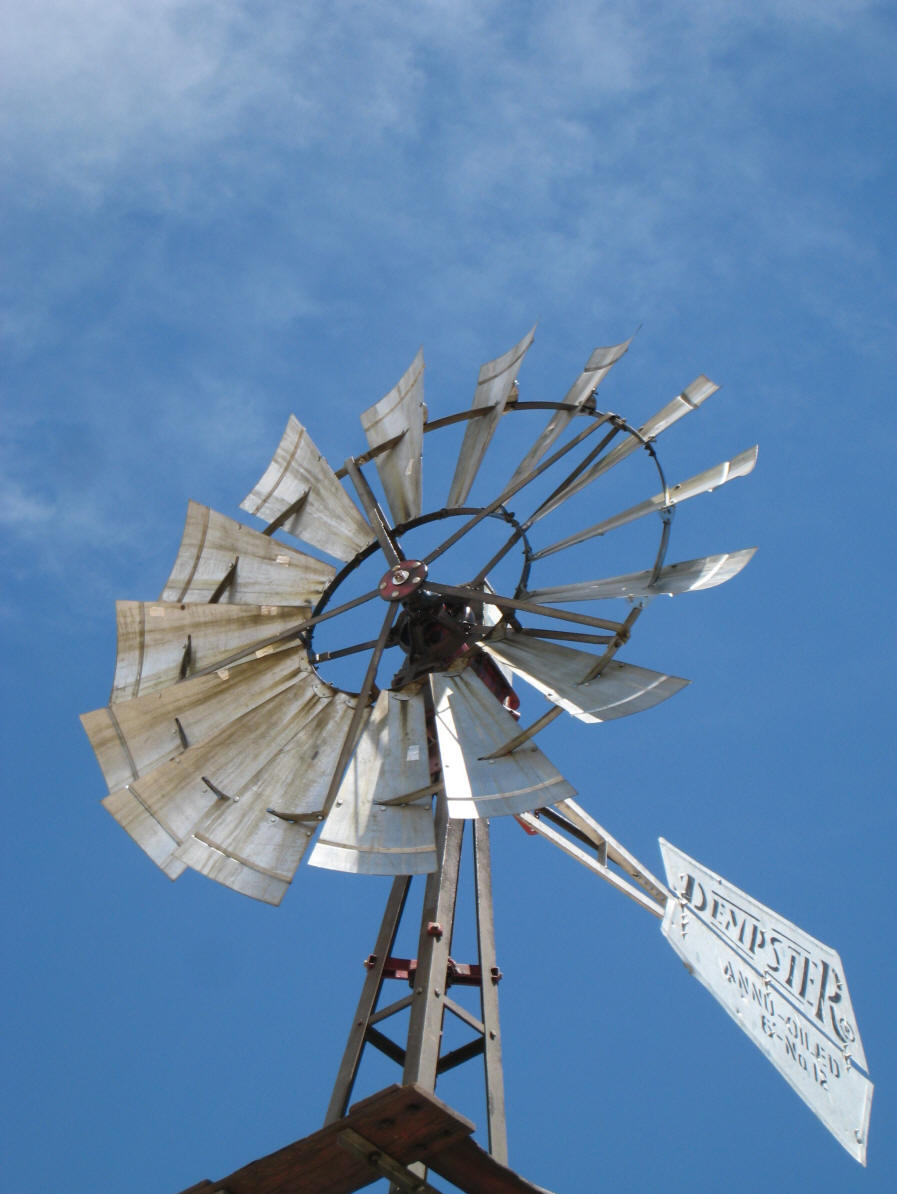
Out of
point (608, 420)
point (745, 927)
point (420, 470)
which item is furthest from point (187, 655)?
point (745, 927)

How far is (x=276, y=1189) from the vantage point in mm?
5121

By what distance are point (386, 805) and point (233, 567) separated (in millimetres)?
2345

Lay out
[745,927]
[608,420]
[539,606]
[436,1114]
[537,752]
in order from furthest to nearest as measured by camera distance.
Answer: [608,420] < [745,927] < [539,606] < [537,752] < [436,1114]

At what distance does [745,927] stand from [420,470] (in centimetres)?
350

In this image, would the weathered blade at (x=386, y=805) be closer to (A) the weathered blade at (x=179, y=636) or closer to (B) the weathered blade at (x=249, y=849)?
(B) the weathered blade at (x=249, y=849)

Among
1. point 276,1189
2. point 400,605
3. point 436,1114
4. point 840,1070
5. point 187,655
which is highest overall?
point 400,605

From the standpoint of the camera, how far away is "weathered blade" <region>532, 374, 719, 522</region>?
7.57m

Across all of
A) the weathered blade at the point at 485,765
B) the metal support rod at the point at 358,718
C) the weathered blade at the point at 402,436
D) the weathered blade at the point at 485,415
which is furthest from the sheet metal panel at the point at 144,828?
the weathered blade at the point at 485,415

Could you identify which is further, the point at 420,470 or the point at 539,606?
the point at 420,470

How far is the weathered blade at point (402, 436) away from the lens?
794 centimetres

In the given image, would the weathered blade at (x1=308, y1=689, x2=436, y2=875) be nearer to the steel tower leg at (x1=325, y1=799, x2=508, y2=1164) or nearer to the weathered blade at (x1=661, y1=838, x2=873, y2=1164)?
the steel tower leg at (x1=325, y1=799, x2=508, y2=1164)

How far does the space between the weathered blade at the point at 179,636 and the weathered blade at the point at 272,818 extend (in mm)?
708

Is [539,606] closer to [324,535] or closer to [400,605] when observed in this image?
[400,605]

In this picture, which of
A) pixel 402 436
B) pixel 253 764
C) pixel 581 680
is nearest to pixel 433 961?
pixel 253 764
